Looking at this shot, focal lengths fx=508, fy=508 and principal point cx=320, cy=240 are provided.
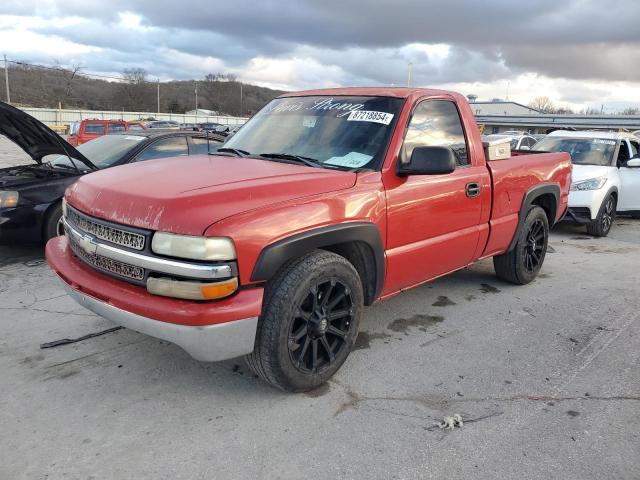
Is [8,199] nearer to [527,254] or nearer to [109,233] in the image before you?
[109,233]

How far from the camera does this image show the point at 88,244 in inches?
115

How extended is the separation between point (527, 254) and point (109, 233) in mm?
4143

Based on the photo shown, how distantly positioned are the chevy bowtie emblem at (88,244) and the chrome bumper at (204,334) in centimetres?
38

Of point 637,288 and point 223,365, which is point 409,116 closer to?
point 223,365

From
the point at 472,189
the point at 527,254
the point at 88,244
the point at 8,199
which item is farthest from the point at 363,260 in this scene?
the point at 8,199

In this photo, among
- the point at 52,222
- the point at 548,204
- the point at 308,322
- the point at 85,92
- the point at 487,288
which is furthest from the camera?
the point at 85,92

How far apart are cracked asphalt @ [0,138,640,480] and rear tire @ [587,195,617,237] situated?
156 inches

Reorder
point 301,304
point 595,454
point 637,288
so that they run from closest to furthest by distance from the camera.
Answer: point 595,454
point 301,304
point 637,288

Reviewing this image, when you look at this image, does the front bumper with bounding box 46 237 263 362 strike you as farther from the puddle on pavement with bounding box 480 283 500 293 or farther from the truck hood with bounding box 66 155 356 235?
the puddle on pavement with bounding box 480 283 500 293

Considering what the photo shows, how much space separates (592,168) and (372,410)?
23.6 ft

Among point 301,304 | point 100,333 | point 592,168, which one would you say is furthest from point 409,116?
point 592,168

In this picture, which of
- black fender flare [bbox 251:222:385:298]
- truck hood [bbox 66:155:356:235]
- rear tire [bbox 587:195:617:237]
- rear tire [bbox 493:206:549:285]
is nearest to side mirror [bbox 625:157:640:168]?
rear tire [bbox 587:195:617:237]

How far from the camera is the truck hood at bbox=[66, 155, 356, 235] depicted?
2.56 m

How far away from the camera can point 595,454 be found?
8.56ft
